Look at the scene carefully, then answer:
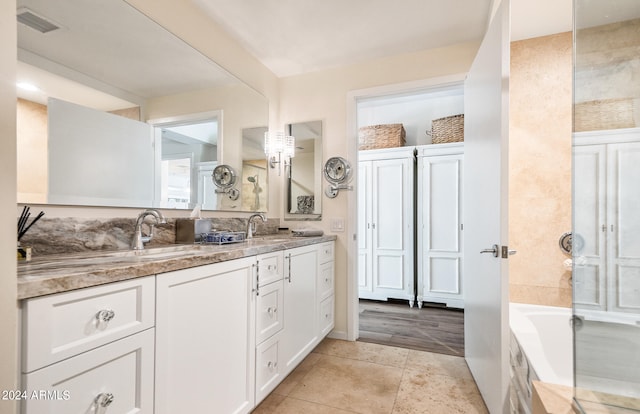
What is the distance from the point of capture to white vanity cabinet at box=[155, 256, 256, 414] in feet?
3.49

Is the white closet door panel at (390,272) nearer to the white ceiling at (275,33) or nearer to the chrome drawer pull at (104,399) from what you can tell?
the white ceiling at (275,33)

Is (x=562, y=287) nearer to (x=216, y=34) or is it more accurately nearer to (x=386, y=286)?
(x=386, y=286)

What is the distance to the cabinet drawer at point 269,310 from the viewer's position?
5.27 ft

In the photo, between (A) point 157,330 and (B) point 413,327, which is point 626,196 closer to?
(A) point 157,330

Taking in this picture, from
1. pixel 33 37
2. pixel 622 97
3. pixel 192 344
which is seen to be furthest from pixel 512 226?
pixel 33 37

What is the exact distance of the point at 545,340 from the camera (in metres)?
1.81

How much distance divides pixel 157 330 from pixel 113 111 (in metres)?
1.13

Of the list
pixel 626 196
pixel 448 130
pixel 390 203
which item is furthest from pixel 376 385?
pixel 448 130

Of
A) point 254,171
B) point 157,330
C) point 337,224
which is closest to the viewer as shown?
point 157,330

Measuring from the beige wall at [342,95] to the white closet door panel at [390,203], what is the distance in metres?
1.22

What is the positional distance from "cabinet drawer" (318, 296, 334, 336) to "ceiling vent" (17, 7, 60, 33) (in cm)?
227

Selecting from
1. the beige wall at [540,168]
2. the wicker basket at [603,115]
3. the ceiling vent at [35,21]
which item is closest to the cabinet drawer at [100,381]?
the ceiling vent at [35,21]

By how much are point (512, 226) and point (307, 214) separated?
1.73 meters

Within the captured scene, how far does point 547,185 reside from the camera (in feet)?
7.43
